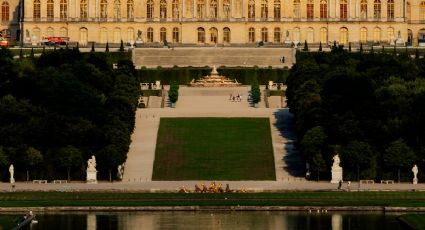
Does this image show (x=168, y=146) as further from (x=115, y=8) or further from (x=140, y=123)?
(x=115, y=8)

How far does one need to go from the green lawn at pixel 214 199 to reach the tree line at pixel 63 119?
679cm

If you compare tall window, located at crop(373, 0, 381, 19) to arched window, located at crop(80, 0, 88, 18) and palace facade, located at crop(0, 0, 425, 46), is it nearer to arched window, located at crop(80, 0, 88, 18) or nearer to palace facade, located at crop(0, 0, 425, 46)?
palace facade, located at crop(0, 0, 425, 46)

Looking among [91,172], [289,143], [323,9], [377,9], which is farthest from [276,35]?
[91,172]

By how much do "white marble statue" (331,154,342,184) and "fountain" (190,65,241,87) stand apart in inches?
1571

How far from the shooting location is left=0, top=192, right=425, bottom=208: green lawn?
9856cm

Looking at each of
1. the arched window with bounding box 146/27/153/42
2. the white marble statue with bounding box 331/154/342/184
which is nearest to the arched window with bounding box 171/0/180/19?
the arched window with bounding box 146/27/153/42

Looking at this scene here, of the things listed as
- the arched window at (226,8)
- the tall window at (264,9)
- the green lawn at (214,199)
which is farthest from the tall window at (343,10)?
the green lawn at (214,199)

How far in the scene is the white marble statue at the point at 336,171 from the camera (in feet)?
359

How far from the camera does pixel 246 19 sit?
172 metres

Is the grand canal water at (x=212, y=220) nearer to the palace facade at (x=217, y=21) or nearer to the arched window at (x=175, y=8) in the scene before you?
the palace facade at (x=217, y=21)

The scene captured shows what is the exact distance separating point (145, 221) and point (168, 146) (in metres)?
25.4

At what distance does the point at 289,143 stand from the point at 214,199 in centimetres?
1971

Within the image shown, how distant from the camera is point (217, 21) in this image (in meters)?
171

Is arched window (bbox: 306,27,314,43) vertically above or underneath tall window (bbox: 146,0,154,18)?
underneath
